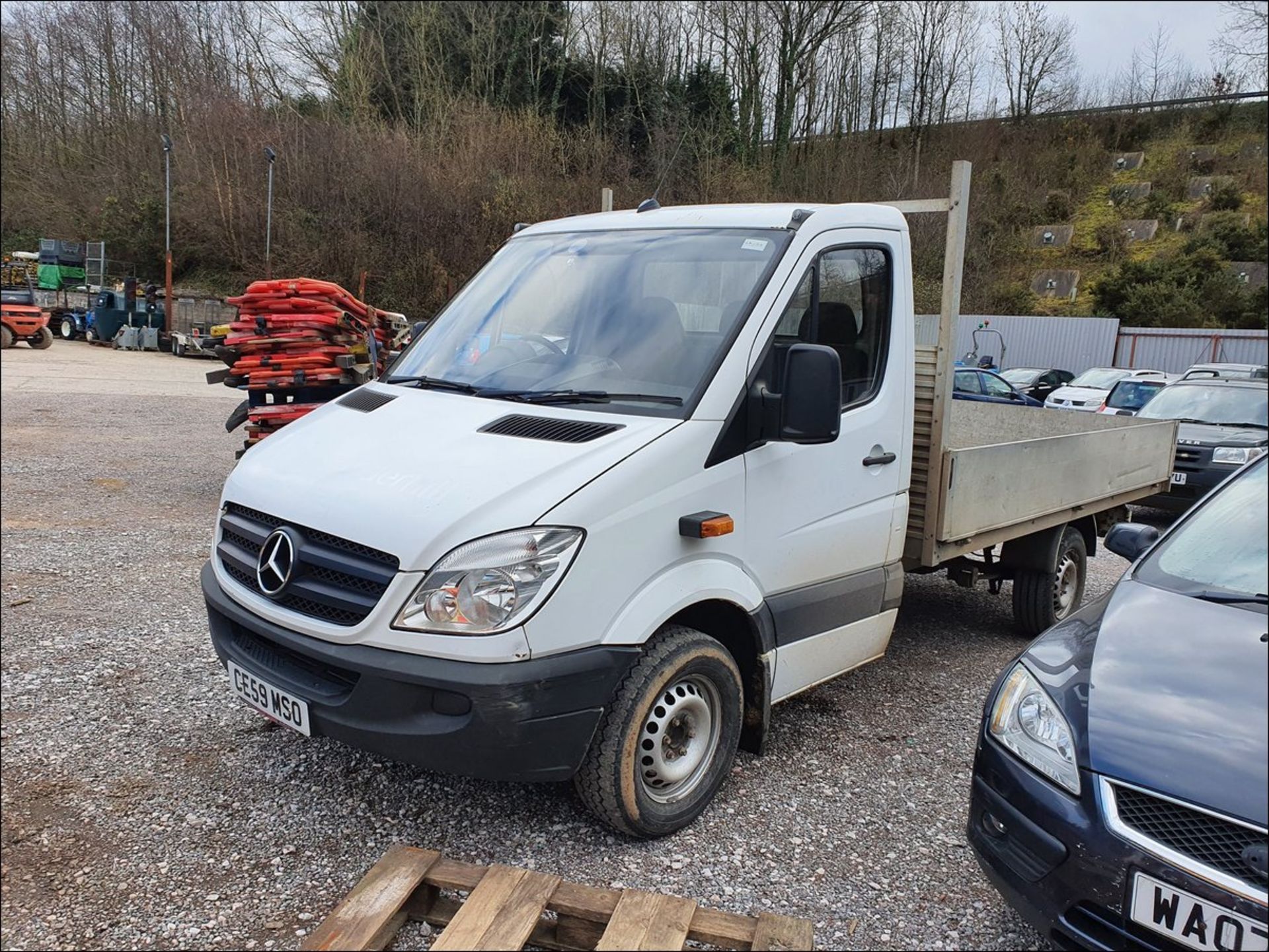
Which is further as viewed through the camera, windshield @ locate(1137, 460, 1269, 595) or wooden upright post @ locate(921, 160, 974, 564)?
wooden upright post @ locate(921, 160, 974, 564)

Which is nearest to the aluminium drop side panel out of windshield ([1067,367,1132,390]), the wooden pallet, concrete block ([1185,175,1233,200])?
the wooden pallet

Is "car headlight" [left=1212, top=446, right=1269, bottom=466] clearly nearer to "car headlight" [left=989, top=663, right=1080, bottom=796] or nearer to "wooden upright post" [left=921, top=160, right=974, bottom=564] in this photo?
"car headlight" [left=989, top=663, right=1080, bottom=796]

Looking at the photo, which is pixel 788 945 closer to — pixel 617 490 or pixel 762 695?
pixel 762 695

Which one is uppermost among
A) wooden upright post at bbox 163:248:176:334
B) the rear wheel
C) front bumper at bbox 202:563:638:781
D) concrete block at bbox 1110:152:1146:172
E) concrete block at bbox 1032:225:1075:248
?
wooden upright post at bbox 163:248:176:334

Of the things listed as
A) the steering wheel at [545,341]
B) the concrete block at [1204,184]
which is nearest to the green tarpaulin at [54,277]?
the steering wheel at [545,341]

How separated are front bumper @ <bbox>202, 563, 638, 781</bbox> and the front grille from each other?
1.45 meters

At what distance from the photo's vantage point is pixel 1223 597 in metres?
2.43

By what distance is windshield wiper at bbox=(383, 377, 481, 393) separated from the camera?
364cm

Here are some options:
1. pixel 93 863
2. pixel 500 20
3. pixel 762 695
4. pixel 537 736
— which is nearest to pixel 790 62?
pixel 762 695

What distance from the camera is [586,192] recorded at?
29.1 meters

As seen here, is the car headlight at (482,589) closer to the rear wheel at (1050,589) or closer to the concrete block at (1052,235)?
the concrete block at (1052,235)

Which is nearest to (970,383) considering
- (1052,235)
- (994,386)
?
(994,386)

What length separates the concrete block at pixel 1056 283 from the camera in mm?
1700

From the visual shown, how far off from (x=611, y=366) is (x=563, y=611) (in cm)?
117
